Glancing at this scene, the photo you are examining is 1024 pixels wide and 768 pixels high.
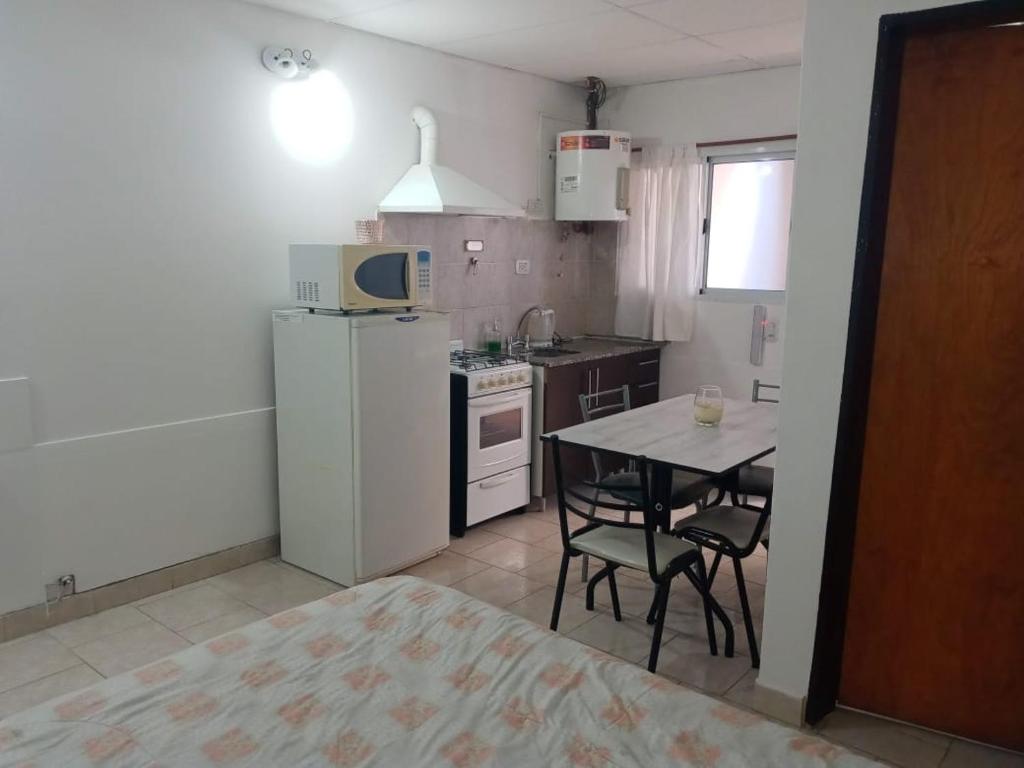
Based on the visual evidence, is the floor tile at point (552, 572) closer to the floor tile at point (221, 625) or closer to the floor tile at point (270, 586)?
the floor tile at point (270, 586)

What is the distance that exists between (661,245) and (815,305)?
9.85ft

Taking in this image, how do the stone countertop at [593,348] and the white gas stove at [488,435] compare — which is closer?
the white gas stove at [488,435]

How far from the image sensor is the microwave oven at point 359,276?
345 centimetres

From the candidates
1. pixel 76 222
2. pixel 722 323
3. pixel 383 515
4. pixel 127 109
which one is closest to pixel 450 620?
pixel 383 515

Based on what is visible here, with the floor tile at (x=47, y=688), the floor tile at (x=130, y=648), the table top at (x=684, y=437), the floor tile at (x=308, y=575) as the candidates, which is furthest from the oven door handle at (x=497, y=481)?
the floor tile at (x=47, y=688)

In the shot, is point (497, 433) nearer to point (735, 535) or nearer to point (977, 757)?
point (735, 535)

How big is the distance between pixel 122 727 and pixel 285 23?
322 centimetres

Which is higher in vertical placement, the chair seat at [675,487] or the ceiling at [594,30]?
the ceiling at [594,30]

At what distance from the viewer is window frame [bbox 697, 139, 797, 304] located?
16.3 feet

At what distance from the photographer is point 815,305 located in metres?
2.45

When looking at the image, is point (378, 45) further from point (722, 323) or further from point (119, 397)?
point (722, 323)

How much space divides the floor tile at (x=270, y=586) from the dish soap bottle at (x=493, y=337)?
73.0 inches

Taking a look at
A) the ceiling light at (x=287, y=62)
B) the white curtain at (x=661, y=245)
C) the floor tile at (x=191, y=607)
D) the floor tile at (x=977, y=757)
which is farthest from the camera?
the white curtain at (x=661, y=245)

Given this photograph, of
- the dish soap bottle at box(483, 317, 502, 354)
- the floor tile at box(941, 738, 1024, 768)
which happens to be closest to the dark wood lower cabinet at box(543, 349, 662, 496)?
the dish soap bottle at box(483, 317, 502, 354)
